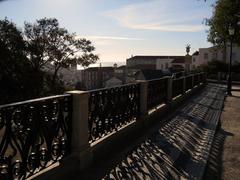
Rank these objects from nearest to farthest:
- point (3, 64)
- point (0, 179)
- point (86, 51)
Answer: point (0, 179) < point (3, 64) < point (86, 51)

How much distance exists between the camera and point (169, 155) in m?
6.16

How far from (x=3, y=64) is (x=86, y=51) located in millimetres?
12854

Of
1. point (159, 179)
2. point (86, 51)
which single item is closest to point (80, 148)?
point (159, 179)

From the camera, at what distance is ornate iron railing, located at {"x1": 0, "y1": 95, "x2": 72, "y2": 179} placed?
146 inches

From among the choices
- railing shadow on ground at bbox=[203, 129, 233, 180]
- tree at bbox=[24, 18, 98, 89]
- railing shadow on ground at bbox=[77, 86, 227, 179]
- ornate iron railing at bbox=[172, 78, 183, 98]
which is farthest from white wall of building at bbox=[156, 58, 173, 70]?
railing shadow on ground at bbox=[203, 129, 233, 180]

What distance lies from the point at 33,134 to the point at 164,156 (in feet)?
9.36

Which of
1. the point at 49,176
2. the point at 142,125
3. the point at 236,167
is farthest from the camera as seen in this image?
the point at 142,125

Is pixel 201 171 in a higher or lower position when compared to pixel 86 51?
lower

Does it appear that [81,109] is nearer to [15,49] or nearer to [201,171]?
[201,171]

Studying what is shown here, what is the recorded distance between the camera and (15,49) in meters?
29.7

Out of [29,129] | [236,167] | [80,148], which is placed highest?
[29,129]

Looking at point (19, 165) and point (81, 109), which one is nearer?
point (19, 165)

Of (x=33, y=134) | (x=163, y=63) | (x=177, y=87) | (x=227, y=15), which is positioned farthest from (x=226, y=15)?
(x=163, y=63)

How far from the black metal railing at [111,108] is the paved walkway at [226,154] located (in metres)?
2.08
